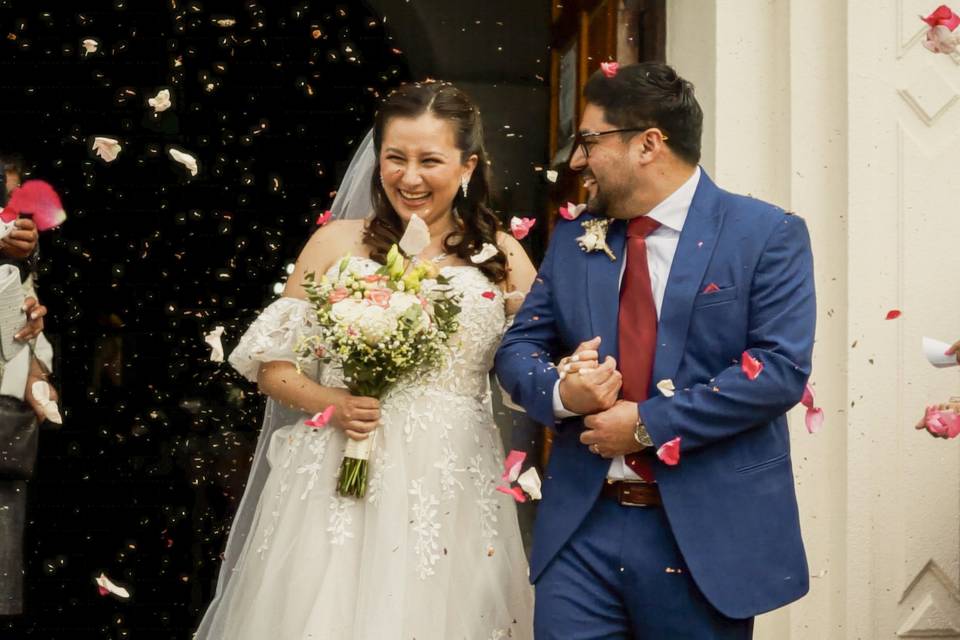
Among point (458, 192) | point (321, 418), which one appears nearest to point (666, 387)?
point (321, 418)

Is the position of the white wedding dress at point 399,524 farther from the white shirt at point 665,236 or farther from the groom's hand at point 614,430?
the groom's hand at point 614,430

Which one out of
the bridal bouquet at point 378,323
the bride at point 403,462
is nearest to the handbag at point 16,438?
the bride at point 403,462

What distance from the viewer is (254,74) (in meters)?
7.76

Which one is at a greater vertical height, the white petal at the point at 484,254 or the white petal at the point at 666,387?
the white petal at the point at 484,254

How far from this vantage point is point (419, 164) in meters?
4.15

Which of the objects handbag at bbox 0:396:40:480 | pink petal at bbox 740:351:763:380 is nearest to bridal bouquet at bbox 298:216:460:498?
pink petal at bbox 740:351:763:380

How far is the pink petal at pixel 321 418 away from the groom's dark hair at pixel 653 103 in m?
1.14

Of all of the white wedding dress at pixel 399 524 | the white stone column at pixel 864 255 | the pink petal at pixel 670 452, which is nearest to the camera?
the pink petal at pixel 670 452

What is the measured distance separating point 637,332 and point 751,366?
31 cm

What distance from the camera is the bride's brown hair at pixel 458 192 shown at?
4215 mm

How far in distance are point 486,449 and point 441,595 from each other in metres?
0.46

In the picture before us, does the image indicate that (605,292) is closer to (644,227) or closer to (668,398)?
(644,227)

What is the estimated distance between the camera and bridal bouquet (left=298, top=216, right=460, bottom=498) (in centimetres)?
384

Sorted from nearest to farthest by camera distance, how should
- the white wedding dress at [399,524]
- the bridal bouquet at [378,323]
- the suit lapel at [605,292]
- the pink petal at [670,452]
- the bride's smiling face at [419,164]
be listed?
the pink petal at [670,452] → the suit lapel at [605,292] → the bridal bouquet at [378,323] → the white wedding dress at [399,524] → the bride's smiling face at [419,164]
